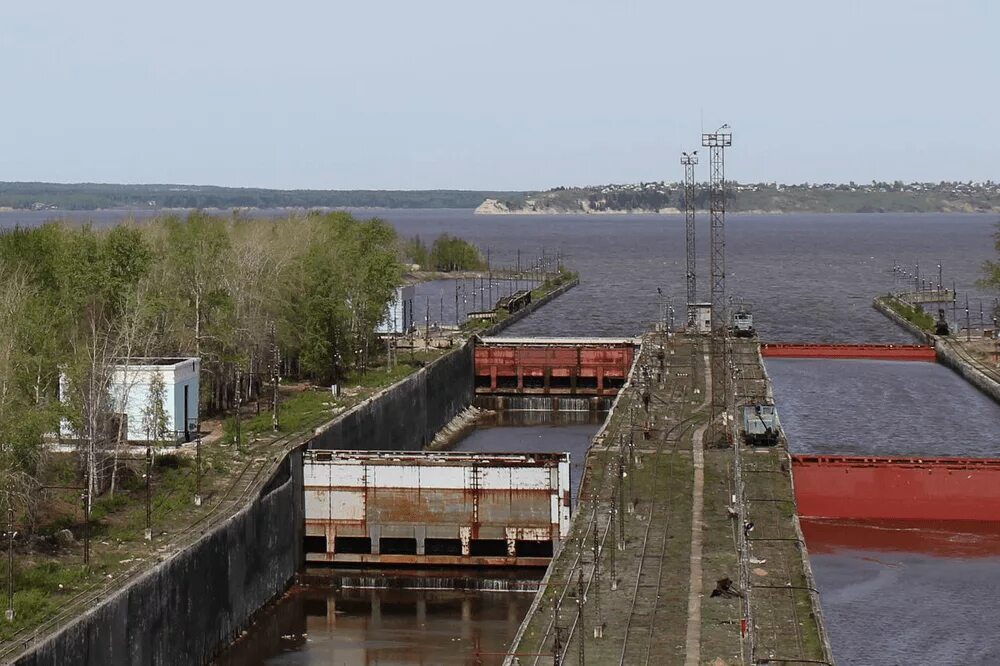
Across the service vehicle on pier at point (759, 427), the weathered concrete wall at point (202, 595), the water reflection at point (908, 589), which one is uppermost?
the service vehicle on pier at point (759, 427)

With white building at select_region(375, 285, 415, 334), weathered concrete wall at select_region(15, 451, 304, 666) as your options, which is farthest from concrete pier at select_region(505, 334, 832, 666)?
white building at select_region(375, 285, 415, 334)

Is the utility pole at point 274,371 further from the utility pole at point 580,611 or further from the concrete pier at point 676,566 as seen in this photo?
the utility pole at point 580,611

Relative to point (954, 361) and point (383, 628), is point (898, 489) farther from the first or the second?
point (954, 361)

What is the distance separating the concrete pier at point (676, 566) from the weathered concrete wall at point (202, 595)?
1034 cm

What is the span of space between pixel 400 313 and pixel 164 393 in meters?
50.5

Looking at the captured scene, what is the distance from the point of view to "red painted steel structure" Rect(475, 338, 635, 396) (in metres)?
96.9

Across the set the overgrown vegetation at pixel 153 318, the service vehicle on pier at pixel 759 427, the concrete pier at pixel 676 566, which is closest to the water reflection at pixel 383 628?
the concrete pier at pixel 676 566

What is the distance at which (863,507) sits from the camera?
61750 millimetres

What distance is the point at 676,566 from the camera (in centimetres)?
4334

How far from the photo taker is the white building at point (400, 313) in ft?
335

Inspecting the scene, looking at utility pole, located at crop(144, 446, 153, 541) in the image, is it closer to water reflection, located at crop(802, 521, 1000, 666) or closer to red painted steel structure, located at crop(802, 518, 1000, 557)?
water reflection, located at crop(802, 521, 1000, 666)

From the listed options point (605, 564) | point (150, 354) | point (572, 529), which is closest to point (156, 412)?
point (150, 354)

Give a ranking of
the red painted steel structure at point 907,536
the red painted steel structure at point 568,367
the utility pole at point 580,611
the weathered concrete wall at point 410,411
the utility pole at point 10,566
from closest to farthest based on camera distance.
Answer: the utility pole at point 580,611 → the utility pole at point 10,566 → the red painted steel structure at point 907,536 → the weathered concrete wall at point 410,411 → the red painted steel structure at point 568,367

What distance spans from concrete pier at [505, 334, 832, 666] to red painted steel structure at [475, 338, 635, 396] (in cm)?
2994
